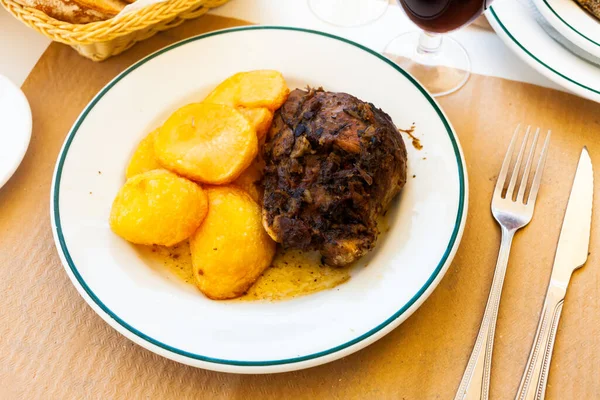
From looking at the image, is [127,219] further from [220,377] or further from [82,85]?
[82,85]

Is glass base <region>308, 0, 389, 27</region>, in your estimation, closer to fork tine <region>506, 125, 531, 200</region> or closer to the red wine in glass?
the red wine in glass

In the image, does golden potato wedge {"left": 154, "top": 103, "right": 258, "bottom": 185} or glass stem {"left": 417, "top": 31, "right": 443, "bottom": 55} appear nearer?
golden potato wedge {"left": 154, "top": 103, "right": 258, "bottom": 185}

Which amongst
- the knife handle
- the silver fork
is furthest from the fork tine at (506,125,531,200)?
the knife handle

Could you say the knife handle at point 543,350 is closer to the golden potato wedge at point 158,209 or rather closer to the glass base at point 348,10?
the golden potato wedge at point 158,209

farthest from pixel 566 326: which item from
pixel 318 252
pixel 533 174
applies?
pixel 318 252

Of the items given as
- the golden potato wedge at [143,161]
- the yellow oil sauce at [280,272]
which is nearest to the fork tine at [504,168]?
the yellow oil sauce at [280,272]

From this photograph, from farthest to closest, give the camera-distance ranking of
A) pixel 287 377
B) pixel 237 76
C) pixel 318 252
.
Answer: pixel 237 76, pixel 318 252, pixel 287 377
